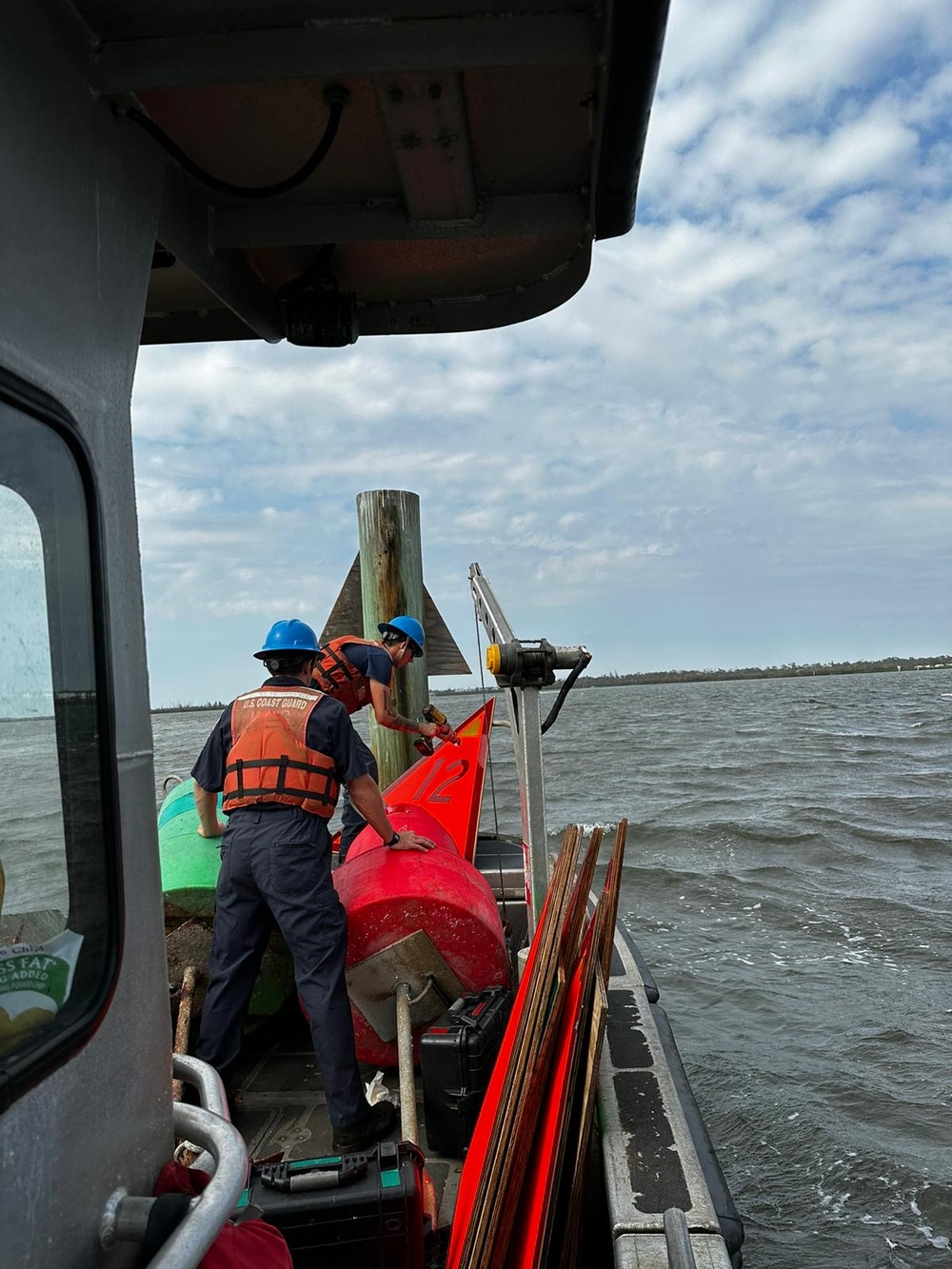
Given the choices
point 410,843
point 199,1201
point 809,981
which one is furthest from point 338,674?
point 809,981

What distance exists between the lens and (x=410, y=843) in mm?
4059

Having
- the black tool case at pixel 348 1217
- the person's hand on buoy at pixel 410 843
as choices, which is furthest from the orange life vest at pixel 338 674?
the black tool case at pixel 348 1217

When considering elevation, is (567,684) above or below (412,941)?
above

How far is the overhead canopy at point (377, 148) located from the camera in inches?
59.3

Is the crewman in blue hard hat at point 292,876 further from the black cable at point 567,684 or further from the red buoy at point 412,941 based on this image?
the black cable at point 567,684

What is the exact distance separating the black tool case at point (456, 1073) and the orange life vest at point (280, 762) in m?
0.90

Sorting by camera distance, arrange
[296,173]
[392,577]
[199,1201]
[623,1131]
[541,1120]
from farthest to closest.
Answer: [392,577] → [623,1131] → [541,1120] → [296,173] → [199,1201]

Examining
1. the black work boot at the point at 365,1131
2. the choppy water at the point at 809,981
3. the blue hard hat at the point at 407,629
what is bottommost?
the choppy water at the point at 809,981

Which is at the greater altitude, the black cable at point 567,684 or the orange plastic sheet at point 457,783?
the black cable at point 567,684

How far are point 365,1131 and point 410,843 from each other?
1083 mm

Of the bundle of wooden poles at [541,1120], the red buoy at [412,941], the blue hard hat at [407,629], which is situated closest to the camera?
the bundle of wooden poles at [541,1120]

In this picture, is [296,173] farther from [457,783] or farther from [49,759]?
[457,783]

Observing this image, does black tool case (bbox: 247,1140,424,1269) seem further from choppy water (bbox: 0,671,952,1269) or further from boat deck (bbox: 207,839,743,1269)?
choppy water (bbox: 0,671,952,1269)

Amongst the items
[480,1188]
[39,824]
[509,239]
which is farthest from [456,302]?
[480,1188]
